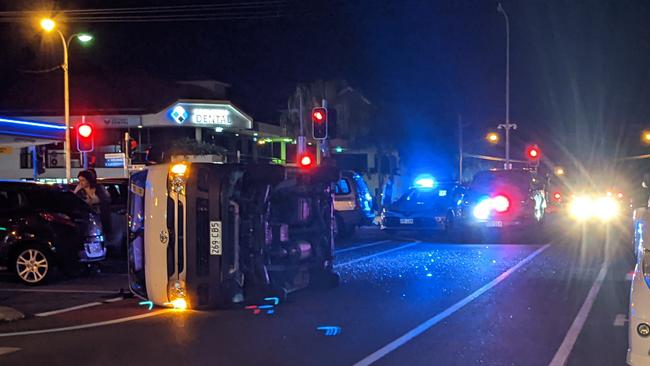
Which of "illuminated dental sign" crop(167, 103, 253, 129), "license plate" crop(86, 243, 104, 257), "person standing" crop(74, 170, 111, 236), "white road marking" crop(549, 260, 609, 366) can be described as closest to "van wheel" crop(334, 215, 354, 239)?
→ "person standing" crop(74, 170, 111, 236)

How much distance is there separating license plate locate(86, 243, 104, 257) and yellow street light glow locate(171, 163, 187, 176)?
4.09 meters

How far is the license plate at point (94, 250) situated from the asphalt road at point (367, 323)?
0.47 meters

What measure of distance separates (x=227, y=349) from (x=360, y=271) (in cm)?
591

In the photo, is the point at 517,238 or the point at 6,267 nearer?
the point at 6,267

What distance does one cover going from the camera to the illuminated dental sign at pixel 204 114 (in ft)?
115

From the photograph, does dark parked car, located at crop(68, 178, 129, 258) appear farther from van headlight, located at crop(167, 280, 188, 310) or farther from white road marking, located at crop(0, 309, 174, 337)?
van headlight, located at crop(167, 280, 188, 310)

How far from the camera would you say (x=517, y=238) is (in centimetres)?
1917

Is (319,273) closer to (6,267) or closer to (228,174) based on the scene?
(228,174)

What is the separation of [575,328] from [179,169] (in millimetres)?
4965

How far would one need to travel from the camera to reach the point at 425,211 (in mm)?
19906

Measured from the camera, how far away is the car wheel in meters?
11.3

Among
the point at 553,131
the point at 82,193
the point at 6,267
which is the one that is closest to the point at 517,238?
the point at 82,193

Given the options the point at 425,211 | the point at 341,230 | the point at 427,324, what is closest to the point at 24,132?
the point at 341,230

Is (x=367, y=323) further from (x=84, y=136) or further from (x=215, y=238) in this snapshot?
(x=84, y=136)
